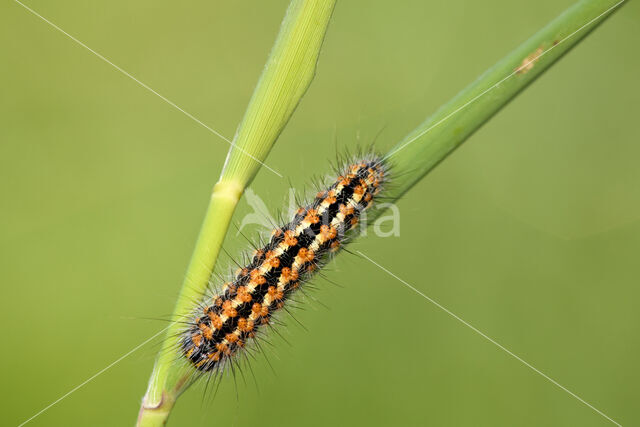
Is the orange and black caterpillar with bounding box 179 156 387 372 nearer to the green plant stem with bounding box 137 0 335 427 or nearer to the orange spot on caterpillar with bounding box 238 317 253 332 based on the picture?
the orange spot on caterpillar with bounding box 238 317 253 332

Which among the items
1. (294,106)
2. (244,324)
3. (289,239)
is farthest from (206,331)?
(294,106)

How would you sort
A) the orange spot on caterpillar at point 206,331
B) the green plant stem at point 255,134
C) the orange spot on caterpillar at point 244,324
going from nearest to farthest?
1. the green plant stem at point 255,134
2. the orange spot on caterpillar at point 206,331
3. the orange spot on caterpillar at point 244,324

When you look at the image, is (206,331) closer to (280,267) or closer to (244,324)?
(244,324)

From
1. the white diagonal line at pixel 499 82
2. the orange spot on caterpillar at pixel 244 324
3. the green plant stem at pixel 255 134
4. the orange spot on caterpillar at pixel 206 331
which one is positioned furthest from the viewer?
the orange spot on caterpillar at pixel 244 324

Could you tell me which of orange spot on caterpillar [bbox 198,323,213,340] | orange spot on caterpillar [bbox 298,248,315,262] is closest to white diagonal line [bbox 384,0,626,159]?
orange spot on caterpillar [bbox 298,248,315,262]

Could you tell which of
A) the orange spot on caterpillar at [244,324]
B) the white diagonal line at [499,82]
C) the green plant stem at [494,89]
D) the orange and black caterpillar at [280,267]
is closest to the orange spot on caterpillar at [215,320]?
the orange and black caterpillar at [280,267]

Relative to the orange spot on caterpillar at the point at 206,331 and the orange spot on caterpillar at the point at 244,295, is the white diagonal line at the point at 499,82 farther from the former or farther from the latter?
the orange spot on caterpillar at the point at 206,331
